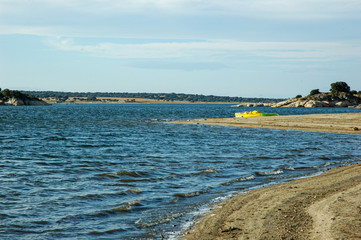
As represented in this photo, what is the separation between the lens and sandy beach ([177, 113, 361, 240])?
29.1 feet

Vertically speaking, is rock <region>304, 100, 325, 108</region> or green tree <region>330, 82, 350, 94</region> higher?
green tree <region>330, 82, 350, 94</region>

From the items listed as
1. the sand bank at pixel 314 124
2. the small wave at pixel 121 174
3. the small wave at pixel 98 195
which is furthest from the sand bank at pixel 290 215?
the sand bank at pixel 314 124

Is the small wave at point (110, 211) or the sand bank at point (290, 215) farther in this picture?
the small wave at point (110, 211)

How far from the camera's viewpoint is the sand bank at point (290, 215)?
8.85 m

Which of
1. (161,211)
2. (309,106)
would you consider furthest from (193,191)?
(309,106)

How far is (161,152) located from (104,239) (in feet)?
59.2

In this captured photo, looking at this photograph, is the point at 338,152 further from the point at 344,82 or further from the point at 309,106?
the point at 344,82

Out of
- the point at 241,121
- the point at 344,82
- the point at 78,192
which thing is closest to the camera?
the point at 78,192

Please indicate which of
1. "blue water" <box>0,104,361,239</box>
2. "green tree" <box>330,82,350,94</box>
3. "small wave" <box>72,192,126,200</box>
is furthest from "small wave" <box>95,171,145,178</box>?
"green tree" <box>330,82,350,94</box>

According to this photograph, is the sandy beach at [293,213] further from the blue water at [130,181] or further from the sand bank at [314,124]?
the sand bank at [314,124]

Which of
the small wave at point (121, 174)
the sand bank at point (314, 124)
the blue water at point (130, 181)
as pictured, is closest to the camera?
the blue water at point (130, 181)

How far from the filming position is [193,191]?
15.0 meters

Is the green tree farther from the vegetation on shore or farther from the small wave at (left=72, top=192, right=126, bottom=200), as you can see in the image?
the small wave at (left=72, top=192, right=126, bottom=200)

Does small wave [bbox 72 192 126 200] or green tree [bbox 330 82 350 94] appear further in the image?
green tree [bbox 330 82 350 94]
